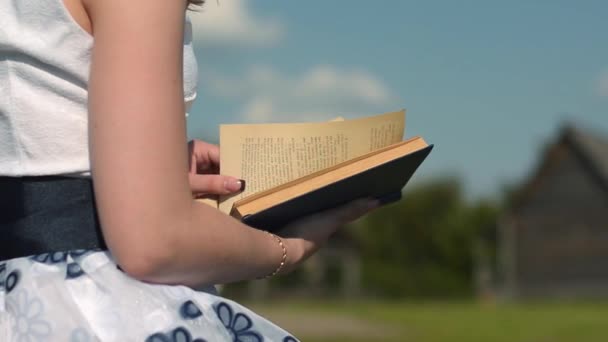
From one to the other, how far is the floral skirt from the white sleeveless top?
0.12 meters

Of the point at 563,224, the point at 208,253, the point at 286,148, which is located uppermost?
the point at 286,148

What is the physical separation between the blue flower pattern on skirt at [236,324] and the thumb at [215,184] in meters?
0.18

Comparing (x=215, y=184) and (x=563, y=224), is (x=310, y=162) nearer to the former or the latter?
(x=215, y=184)

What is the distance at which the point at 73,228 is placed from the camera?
1.40 meters

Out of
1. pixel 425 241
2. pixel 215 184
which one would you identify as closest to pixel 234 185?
pixel 215 184

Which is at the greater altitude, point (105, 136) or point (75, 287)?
point (105, 136)

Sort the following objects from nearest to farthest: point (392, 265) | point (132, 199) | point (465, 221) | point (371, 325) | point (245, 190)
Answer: point (132, 199) → point (245, 190) → point (371, 325) → point (392, 265) → point (465, 221)

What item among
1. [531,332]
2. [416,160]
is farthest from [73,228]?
[531,332]

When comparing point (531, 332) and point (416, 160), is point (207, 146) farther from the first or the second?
point (531, 332)

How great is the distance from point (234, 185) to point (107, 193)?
0.30m

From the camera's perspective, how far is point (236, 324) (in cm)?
144

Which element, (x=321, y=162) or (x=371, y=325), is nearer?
(x=321, y=162)

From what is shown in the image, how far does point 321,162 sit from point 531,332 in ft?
59.1

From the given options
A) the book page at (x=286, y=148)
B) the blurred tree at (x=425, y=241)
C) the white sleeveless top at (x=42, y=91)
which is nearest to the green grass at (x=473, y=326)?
the book page at (x=286, y=148)
